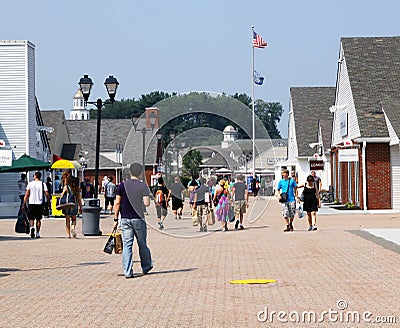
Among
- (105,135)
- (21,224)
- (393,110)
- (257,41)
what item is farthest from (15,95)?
(105,135)

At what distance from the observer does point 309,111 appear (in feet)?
195

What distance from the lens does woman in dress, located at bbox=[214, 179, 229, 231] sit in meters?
24.6

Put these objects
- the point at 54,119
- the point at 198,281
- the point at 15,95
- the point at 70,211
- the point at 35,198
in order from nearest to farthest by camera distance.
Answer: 1. the point at 198,281
2. the point at 35,198
3. the point at 70,211
4. the point at 15,95
5. the point at 54,119

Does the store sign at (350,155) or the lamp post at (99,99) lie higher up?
the lamp post at (99,99)

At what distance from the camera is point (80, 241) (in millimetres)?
21625

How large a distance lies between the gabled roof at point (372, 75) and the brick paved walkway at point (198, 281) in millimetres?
15551

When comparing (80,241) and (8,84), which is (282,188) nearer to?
(80,241)

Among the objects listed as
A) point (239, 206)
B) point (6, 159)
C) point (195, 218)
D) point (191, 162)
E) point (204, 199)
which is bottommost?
point (195, 218)

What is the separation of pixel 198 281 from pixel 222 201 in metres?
12.1

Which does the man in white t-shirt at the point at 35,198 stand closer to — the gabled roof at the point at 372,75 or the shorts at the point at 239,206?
the shorts at the point at 239,206

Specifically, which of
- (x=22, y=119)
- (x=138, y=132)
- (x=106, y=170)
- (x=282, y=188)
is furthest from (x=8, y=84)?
(x=106, y=170)

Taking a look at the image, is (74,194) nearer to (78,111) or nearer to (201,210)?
(201,210)

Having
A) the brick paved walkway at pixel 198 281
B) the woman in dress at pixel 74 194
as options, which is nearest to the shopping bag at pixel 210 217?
the brick paved walkway at pixel 198 281

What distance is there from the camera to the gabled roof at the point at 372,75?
3642cm
